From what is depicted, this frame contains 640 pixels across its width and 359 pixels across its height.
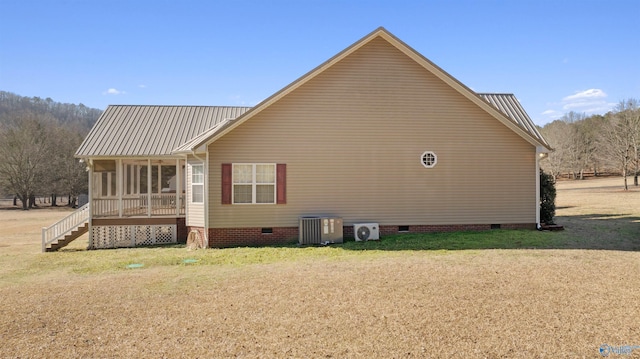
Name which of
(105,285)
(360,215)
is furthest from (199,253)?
(360,215)

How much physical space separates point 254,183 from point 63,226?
305 inches

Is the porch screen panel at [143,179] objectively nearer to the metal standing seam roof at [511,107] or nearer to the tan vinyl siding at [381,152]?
the tan vinyl siding at [381,152]

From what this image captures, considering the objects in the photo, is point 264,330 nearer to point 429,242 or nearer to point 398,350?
point 398,350

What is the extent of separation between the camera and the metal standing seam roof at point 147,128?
53.1ft

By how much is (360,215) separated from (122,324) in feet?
30.8

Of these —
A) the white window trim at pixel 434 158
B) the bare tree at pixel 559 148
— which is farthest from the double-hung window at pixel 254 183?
the bare tree at pixel 559 148

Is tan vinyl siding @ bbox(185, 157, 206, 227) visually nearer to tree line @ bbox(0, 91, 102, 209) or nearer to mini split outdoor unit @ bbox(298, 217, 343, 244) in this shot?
mini split outdoor unit @ bbox(298, 217, 343, 244)

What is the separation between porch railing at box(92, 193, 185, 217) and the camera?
53.2 feet

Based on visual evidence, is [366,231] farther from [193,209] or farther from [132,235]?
[132,235]

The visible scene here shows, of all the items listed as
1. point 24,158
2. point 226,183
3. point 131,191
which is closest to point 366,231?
point 226,183

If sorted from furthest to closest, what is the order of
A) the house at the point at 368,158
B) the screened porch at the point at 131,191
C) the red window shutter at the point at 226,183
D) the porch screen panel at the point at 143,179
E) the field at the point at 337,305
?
the porch screen panel at the point at 143,179
the screened porch at the point at 131,191
the house at the point at 368,158
the red window shutter at the point at 226,183
the field at the point at 337,305

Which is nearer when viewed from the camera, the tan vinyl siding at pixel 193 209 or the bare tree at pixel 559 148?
the tan vinyl siding at pixel 193 209

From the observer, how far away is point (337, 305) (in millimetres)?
6914

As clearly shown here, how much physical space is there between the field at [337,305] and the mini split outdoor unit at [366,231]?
193 cm
